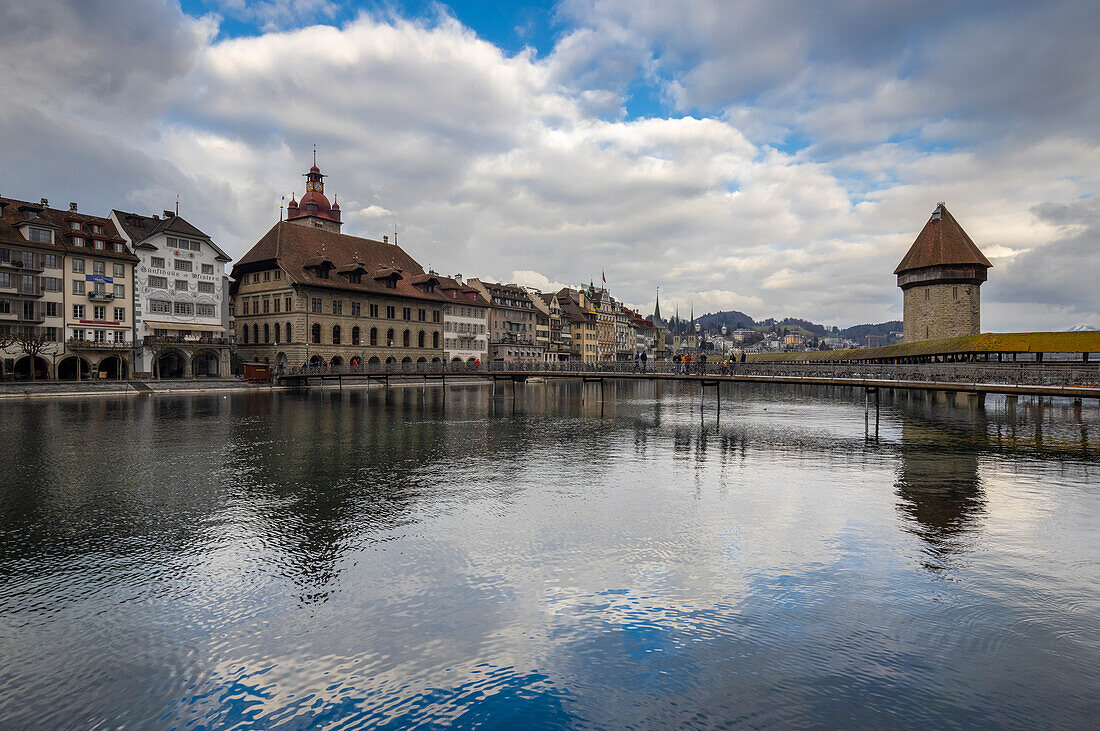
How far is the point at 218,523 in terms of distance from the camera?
19156mm

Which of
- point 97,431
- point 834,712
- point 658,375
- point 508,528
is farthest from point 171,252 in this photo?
point 834,712

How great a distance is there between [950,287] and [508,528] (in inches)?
3400

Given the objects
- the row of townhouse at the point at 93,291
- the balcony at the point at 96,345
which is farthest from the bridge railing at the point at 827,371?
the balcony at the point at 96,345

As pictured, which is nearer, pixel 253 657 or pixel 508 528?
pixel 253 657

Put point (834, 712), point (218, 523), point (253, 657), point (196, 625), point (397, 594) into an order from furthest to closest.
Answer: point (218, 523)
point (397, 594)
point (196, 625)
point (253, 657)
point (834, 712)

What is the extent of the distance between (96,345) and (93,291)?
6569 mm

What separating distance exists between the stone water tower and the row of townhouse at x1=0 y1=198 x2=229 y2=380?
310 feet

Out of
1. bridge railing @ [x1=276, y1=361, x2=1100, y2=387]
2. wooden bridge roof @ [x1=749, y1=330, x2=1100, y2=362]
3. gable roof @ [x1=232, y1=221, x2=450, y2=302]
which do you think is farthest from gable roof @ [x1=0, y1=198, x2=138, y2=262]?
wooden bridge roof @ [x1=749, y1=330, x2=1100, y2=362]

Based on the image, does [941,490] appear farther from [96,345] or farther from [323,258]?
[323,258]

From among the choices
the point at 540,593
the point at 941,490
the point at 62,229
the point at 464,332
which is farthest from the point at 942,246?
the point at 62,229

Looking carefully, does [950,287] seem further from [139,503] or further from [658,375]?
[139,503]

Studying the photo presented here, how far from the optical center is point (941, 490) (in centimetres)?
2525

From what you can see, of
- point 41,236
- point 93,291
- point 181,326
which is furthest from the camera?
point 181,326

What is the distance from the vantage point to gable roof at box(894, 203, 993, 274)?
274 ft
